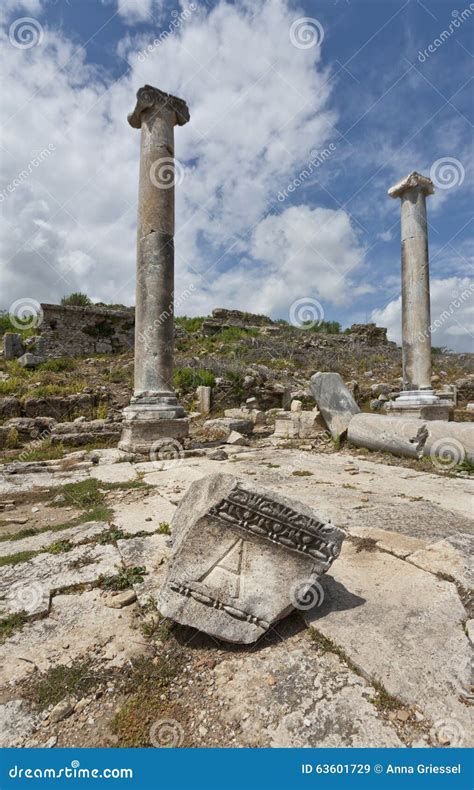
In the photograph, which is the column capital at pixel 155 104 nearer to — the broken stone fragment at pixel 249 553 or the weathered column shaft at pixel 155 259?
the weathered column shaft at pixel 155 259

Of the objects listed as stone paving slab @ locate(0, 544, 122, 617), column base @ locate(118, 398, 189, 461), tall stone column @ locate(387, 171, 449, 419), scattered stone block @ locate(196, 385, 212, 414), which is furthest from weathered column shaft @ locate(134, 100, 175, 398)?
tall stone column @ locate(387, 171, 449, 419)

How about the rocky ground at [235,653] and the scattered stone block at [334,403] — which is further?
the scattered stone block at [334,403]

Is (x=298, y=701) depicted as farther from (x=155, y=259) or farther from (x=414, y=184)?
(x=414, y=184)

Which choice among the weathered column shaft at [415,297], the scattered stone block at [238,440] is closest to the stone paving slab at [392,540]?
the scattered stone block at [238,440]

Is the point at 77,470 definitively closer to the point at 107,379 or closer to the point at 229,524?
the point at 229,524

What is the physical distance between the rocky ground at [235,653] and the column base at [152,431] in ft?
10.8

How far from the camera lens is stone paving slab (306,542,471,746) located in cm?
134

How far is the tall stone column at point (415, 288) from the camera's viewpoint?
26.9 feet

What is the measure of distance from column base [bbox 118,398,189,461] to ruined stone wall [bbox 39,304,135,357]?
34.2 ft

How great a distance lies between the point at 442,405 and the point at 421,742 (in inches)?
288

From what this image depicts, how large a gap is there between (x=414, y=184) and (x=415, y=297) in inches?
96.6

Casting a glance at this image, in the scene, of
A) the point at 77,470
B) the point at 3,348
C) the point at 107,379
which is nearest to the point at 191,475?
the point at 77,470

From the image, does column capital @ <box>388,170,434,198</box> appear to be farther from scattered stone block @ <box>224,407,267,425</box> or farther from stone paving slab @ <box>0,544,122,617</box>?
stone paving slab @ <box>0,544,122,617</box>

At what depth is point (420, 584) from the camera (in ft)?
6.66
